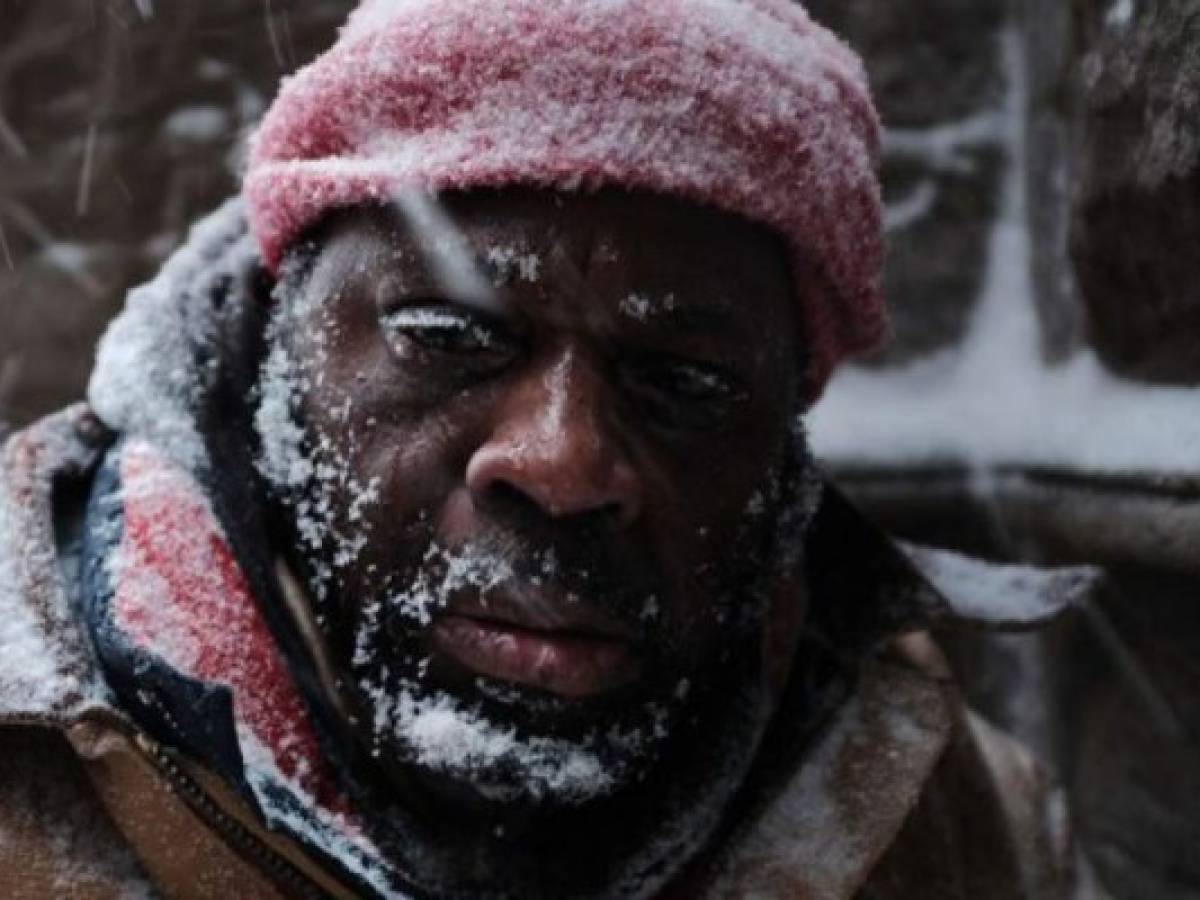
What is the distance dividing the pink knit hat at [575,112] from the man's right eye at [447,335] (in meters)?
0.11

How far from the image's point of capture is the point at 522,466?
4.05ft

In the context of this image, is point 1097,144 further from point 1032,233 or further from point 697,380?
point 697,380

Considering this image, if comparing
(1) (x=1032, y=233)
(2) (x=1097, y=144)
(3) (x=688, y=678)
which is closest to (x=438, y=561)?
(3) (x=688, y=678)

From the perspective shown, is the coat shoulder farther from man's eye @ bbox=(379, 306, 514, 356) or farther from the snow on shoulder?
man's eye @ bbox=(379, 306, 514, 356)

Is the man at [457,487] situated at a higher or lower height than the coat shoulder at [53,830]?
higher

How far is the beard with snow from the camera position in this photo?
1.27 meters

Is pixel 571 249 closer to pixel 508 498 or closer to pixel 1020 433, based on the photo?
pixel 508 498

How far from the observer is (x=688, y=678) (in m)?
1.41

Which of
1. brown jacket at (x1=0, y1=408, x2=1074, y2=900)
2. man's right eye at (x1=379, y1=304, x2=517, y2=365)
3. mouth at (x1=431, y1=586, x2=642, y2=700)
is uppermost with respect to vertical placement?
man's right eye at (x1=379, y1=304, x2=517, y2=365)

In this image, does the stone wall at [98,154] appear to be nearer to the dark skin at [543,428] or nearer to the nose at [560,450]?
the dark skin at [543,428]

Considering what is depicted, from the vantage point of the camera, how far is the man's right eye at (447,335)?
1308 mm

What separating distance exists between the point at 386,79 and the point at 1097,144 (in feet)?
2.84

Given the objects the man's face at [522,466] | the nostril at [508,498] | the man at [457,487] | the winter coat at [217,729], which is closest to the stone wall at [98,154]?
the winter coat at [217,729]

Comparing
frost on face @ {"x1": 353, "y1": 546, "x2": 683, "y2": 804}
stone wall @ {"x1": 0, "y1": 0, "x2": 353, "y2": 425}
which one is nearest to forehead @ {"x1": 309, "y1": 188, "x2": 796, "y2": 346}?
frost on face @ {"x1": 353, "y1": 546, "x2": 683, "y2": 804}
